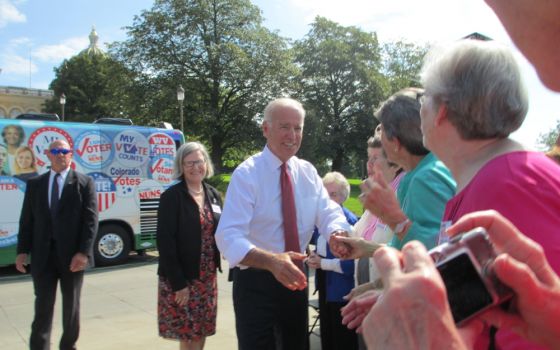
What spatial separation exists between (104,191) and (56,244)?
17.8ft

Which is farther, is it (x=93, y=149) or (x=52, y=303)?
(x=93, y=149)

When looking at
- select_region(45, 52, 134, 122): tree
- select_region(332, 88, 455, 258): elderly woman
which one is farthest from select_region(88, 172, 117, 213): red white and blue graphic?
select_region(45, 52, 134, 122): tree

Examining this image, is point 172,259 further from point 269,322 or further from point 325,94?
point 325,94

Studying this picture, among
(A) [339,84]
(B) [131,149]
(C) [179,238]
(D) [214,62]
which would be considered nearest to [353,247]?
(C) [179,238]

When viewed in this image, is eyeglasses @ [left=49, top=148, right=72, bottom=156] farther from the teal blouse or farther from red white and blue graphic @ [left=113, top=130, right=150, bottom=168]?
red white and blue graphic @ [left=113, top=130, right=150, bottom=168]

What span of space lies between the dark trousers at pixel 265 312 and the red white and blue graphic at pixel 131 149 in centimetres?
744

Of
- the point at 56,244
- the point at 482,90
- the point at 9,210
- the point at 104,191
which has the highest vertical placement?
the point at 482,90

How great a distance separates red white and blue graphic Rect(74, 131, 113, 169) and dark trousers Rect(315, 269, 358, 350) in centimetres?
678

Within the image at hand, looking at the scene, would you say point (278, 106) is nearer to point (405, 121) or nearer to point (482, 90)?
point (405, 121)

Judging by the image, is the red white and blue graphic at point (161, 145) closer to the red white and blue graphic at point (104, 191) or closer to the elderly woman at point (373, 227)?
the red white and blue graphic at point (104, 191)

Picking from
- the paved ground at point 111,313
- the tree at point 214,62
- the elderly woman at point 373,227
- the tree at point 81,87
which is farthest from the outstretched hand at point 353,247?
the tree at point 81,87

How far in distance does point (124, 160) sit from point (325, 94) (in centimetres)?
3680

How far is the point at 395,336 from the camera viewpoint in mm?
752

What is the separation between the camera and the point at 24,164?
8.74 meters
